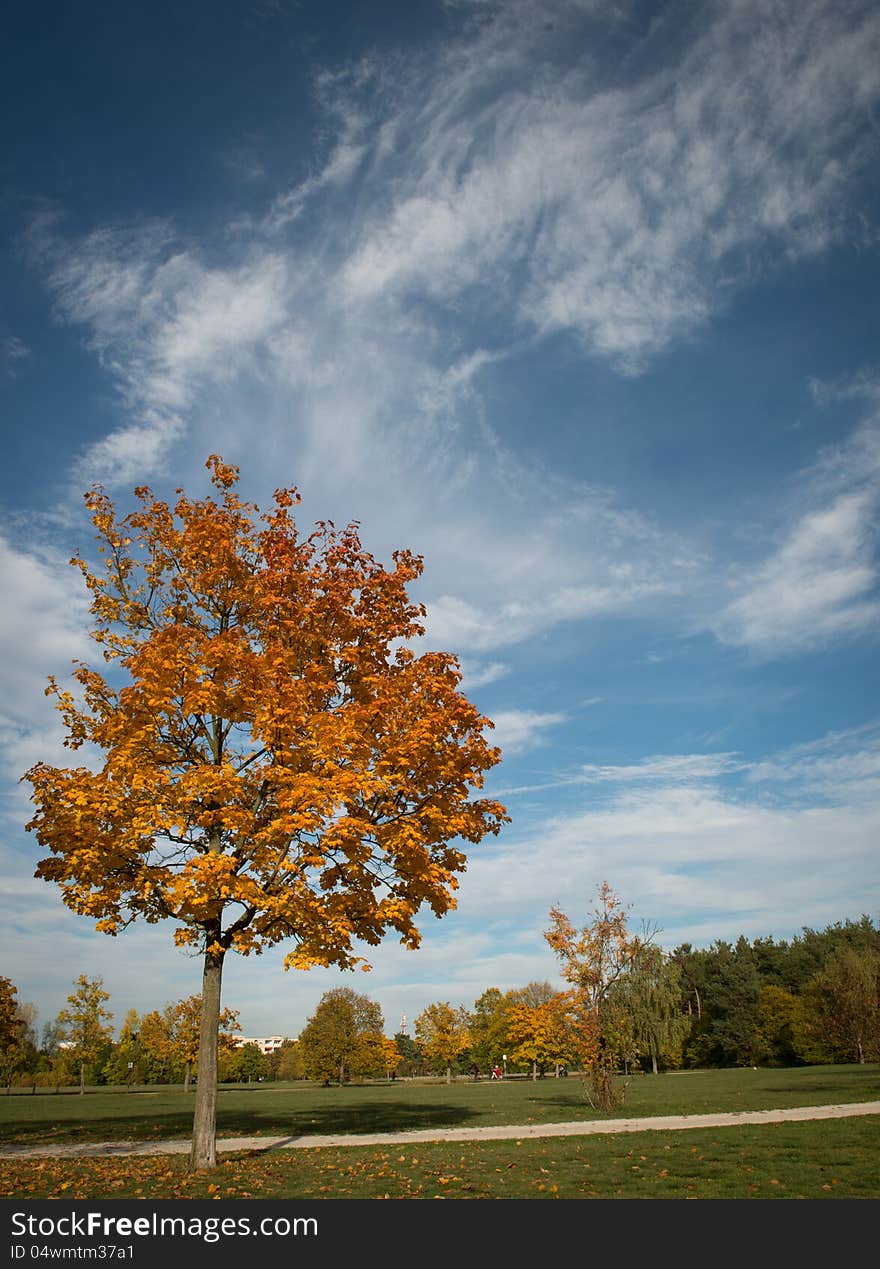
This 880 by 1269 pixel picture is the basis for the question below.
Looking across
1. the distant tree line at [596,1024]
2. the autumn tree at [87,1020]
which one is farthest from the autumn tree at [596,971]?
the autumn tree at [87,1020]

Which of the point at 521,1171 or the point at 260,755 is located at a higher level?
the point at 260,755

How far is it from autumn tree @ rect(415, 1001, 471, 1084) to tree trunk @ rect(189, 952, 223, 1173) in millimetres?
54919

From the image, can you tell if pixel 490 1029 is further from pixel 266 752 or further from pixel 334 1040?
pixel 266 752

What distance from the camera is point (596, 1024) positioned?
20.7 metres

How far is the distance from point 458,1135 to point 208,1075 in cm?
649

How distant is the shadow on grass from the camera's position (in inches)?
697

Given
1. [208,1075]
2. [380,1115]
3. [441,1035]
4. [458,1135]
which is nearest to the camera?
[208,1075]

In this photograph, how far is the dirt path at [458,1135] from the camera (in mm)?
14273

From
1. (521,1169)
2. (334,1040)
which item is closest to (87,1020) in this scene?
(334,1040)

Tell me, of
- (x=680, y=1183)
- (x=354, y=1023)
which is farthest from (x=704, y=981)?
(x=680, y=1183)

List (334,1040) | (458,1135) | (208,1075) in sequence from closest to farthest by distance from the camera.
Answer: (208,1075) → (458,1135) → (334,1040)

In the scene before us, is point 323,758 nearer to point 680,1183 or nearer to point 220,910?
point 220,910

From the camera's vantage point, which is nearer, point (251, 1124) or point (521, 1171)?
point (521, 1171)
